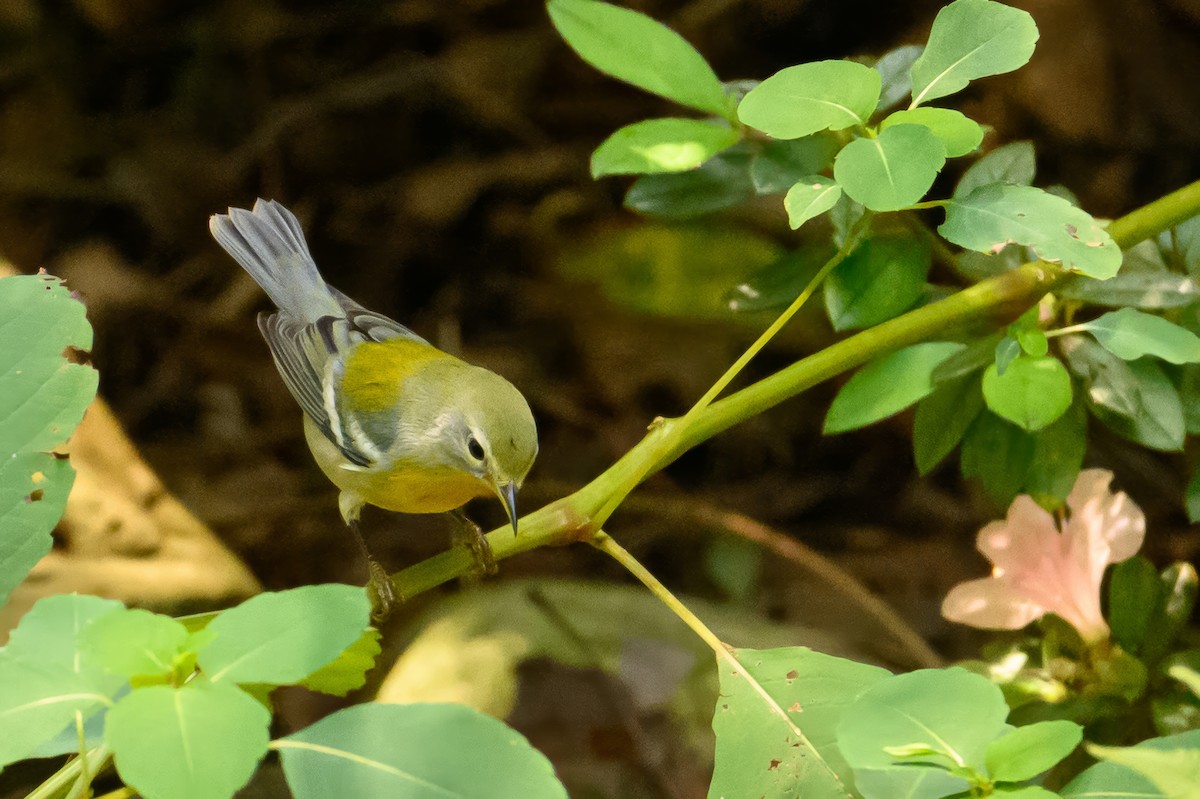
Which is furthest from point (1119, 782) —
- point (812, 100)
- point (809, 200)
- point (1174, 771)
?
point (812, 100)

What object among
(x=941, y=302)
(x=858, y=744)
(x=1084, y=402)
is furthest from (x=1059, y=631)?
(x=858, y=744)

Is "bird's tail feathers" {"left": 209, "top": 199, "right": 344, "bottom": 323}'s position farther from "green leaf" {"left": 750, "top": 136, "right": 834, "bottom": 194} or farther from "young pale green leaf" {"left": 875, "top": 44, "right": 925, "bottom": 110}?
"young pale green leaf" {"left": 875, "top": 44, "right": 925, "bottom": 110}

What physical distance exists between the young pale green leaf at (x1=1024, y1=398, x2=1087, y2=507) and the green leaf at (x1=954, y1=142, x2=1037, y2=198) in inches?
14.6

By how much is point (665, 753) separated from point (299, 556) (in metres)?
0.96

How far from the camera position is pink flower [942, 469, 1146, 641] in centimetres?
163

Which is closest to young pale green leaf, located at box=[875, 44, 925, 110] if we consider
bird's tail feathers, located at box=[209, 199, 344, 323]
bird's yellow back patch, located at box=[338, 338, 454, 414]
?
bird's yellow back patch, located at box=[338, 338, 454, 414]

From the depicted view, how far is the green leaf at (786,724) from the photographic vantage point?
1.17 m

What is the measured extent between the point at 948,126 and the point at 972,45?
112 mm

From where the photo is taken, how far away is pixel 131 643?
33.0 inches

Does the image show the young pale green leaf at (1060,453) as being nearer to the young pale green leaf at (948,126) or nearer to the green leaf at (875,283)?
the green leaf at (875,283)

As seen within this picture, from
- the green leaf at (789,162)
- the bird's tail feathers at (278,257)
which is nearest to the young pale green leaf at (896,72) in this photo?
the green leaf at (789,162)

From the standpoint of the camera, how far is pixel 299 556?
7.70ft

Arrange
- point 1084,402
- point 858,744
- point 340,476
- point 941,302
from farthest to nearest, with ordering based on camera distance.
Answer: point 340,476, point 1084,402, point 941,302, point 858,744

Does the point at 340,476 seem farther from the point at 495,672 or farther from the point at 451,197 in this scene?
the point at 451,197
